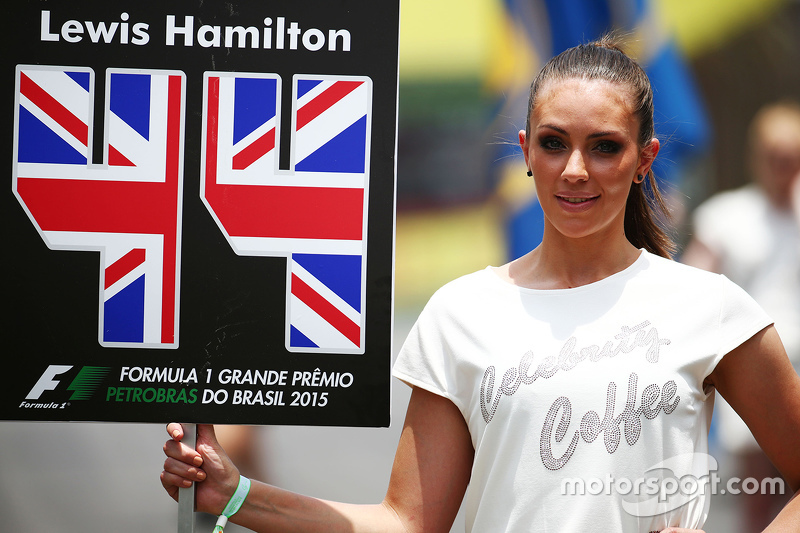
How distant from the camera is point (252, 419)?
1534 mm

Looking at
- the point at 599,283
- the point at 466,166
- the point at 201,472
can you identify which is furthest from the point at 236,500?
the point at 466,166

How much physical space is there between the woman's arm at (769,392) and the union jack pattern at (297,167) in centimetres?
66

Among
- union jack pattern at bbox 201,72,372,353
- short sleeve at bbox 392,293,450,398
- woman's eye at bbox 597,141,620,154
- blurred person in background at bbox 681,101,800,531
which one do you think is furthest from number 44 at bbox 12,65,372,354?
blurred person in background at bbox 681,101,800,531

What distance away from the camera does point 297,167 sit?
1564 mm

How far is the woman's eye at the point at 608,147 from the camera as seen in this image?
1.52 metres

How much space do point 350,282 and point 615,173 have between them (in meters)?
0.51

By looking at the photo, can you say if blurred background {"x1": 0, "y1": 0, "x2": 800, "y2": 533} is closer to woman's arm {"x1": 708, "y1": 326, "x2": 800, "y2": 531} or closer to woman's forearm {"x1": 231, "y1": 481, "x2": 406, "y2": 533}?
woman's forearm {"x1": 231, "y1": 481, "x2": 406, "y2": 533}

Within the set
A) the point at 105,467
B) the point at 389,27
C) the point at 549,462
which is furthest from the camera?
the point at 105,467

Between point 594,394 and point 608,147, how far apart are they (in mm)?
441

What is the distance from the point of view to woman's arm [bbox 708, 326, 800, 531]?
4.84ft

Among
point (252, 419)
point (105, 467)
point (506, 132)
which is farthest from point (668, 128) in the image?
point (105, 467)

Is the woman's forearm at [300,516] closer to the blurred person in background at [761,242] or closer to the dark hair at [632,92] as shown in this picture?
the dark hair at [632,92]

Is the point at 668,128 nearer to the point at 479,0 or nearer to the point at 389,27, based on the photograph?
the point at 479,0

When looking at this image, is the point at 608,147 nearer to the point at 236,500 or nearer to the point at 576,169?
the point at 576,169
